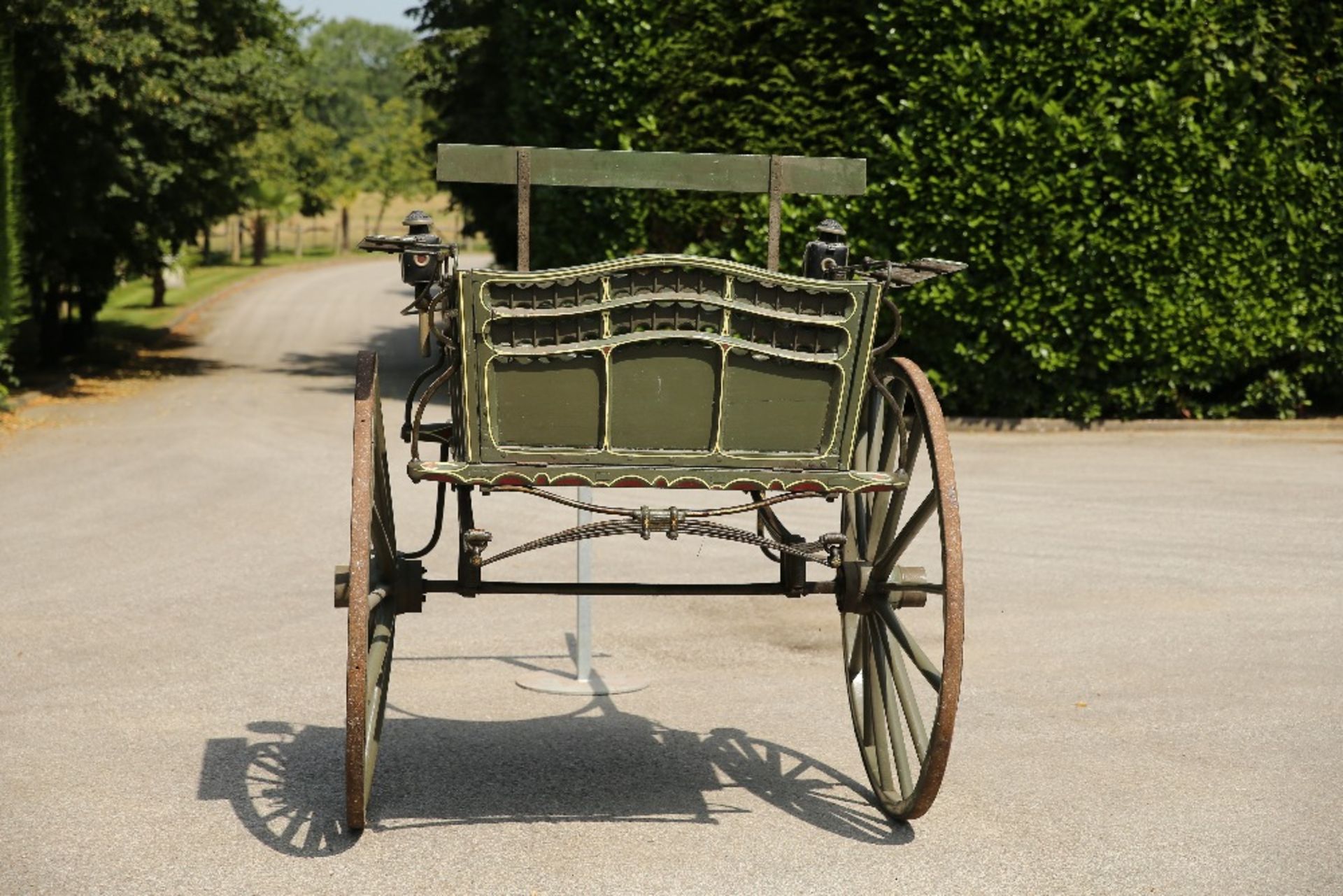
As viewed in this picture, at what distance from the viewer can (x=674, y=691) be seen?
718cm

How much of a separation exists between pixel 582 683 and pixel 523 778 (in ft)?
4.62

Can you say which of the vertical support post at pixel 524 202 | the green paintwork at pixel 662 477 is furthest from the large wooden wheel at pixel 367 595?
the vertical support post at pixel 524 202

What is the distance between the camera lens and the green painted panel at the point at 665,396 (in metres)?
4.89

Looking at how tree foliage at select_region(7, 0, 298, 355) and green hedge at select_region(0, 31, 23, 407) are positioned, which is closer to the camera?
green hedge at select_region(0, 31, 23, 407)

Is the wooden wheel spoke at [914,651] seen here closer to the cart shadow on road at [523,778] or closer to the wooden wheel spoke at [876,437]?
the cart shadow on road at [523,778]

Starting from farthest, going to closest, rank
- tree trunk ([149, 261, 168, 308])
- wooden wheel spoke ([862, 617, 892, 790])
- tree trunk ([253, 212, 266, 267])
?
tree trunk ([253, 212, 266, 267]) → tree trunk ([149, 261, 168, 308]) → wooden wheel spoke ([862, 617, 892, 790])

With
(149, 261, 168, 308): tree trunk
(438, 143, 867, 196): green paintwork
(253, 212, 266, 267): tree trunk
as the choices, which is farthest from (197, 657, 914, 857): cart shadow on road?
(253, 212, 266, 267): tree trunk

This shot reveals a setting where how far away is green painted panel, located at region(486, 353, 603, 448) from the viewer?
4.87 metres

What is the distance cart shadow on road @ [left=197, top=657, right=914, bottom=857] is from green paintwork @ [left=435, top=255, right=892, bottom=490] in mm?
1275

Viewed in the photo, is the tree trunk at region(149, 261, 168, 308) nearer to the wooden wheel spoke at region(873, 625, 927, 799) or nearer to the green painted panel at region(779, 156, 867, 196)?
the green painted panel at region(779, 156, 867, 196)

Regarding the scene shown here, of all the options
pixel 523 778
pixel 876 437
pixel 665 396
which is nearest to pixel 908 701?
pixel 876 437

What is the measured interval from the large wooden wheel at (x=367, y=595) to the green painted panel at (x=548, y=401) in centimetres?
39

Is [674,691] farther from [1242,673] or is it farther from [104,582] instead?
[104,582]

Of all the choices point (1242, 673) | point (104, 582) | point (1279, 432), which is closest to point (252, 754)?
point (104, 582)
